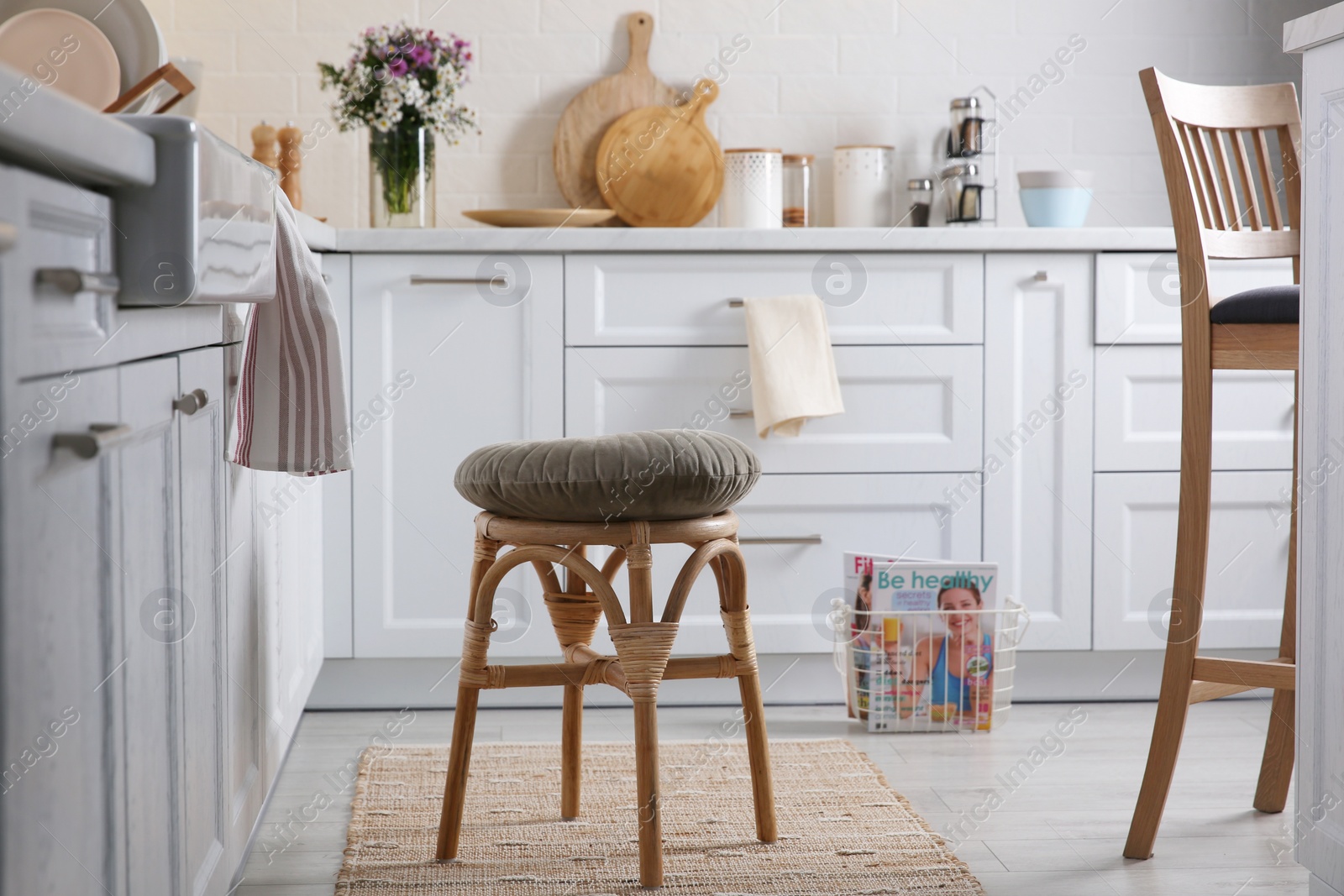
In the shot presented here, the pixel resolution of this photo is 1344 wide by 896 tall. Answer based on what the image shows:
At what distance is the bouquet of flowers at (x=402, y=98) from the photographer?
2277 millimetres

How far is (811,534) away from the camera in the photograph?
220 centimetres

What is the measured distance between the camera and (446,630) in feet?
7.09

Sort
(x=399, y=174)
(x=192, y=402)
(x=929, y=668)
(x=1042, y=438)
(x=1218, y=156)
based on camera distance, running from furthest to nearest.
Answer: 1. (x=399, y=174)
2. (x=1042, y=438)
3. (x=929, y=668)
4. (x=1218, y=156)
5. (x=192, y=402)

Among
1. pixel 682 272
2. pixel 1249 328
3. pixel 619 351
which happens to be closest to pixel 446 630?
pixel 619 351

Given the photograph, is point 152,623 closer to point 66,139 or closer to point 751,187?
point 66,139

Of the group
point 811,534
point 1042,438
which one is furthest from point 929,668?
point 1042,438

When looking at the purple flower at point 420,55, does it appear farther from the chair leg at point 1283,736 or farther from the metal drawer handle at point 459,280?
the chair leg at point 1283,736

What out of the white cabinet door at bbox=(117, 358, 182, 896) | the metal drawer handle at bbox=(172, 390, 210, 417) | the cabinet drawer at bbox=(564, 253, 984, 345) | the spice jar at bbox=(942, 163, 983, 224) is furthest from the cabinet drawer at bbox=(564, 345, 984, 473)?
the white cabinet door at bbox=(117, 358, 182, 896)

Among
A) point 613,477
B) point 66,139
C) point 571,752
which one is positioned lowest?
point 571,752

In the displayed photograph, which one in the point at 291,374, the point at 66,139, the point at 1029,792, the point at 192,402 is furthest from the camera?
the point at 1029,792

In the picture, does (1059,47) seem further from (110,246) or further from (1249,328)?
(110,246)

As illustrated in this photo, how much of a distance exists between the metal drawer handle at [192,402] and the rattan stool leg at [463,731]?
460mm

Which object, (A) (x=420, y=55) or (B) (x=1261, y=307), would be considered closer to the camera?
(B) (x=1261, y=307)

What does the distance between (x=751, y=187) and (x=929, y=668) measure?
1047mm
